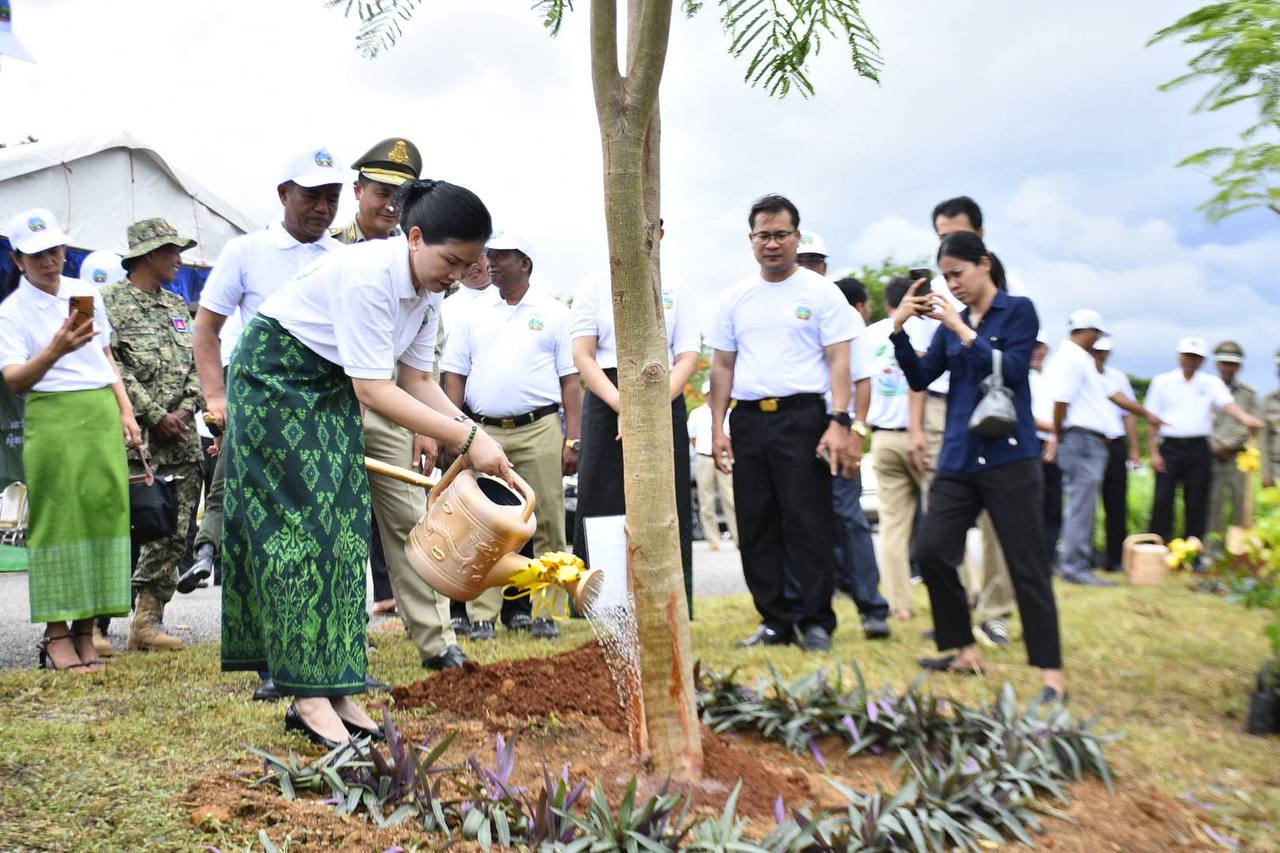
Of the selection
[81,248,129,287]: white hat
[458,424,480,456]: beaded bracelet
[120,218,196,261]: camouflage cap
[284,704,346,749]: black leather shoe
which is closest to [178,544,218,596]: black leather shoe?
[120,218,196,261]: camouflage cap

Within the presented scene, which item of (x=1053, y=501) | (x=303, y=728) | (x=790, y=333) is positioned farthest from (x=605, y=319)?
(x=1053, y=501)

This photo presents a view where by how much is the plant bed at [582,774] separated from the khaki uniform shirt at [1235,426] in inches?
320

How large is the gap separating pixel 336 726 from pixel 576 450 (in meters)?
3.12

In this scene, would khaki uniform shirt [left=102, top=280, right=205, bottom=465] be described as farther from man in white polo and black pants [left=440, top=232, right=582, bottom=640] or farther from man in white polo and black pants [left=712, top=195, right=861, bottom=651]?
man in white polo and black pants [left=712, top=195, right=861, bottom=651]

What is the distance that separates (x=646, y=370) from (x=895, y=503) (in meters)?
4.02

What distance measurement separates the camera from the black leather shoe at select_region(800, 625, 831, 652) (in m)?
5.73

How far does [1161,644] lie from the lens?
6230mm

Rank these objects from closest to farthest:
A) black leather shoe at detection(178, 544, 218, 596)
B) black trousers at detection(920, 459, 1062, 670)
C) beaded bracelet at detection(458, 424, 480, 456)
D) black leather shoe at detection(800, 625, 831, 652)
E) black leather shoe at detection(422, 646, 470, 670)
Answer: beaded bracelet at detection(458, 424, 480, 456), black trousers at detection(920, 459, 1062, 670), black leather shoe at detection(422, 646, 470, 670), black leather shoe at detection(178, 544, 218, 596), black leather shoe at detection(800, 625, 831, 652)

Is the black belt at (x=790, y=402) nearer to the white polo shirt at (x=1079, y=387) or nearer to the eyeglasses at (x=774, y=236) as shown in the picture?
the eyeglasses at (x=774, y=236)

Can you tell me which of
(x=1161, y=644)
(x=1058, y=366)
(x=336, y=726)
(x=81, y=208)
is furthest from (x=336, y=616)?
(x=81, y=208)

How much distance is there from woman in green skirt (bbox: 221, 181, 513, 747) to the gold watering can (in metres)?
0.12

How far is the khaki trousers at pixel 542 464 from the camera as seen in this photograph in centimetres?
614

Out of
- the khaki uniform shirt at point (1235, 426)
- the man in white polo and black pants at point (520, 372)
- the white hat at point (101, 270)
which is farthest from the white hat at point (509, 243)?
the khaki uniform shirt at point (1235, 426)

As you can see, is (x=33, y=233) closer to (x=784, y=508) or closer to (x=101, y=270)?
(x=784, y=508)
